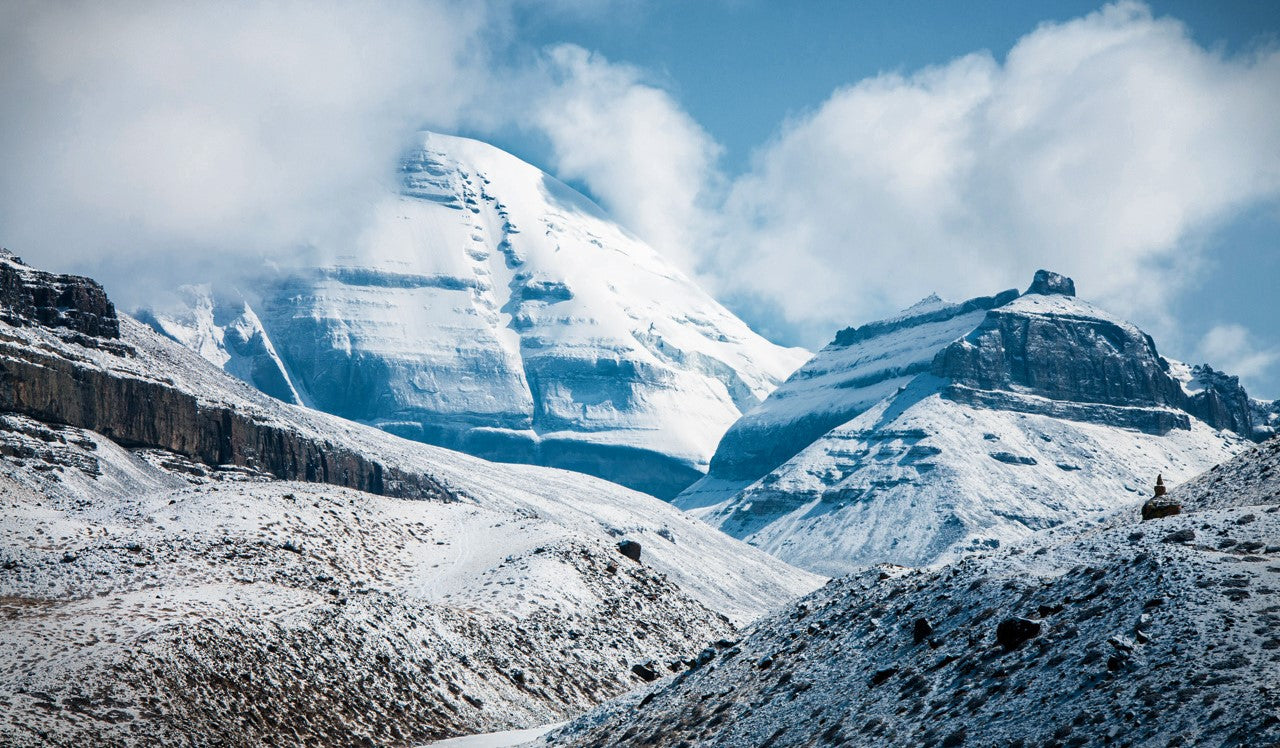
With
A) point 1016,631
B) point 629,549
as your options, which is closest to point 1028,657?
point 1016,631

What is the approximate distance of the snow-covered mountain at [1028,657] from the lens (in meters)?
25.7

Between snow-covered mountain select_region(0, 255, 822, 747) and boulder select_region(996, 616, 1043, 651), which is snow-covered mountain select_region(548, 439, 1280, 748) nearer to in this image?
boulder select_region(996, 616, 1043, 651)

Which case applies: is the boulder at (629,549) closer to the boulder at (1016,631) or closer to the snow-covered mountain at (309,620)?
the snow-covered mountain at (309,620)

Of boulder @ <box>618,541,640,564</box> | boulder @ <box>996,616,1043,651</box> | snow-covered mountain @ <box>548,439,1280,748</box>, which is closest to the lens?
snow-covered mountain @ <box>548,439,1280,748</box>

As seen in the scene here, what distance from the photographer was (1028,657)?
29.6 meters

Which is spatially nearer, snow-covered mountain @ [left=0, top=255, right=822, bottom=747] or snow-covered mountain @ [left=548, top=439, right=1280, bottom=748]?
snow-covered mountain @ [left=548, top=439, right=1280, bottom=748]

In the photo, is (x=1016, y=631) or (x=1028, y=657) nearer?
(x=1028, y=657)

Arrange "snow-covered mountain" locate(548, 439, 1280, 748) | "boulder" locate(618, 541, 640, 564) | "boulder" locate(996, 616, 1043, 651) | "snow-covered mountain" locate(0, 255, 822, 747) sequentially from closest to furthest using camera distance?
"snow-covered mountain" locate(548, 439, 1280, 748)
"boulder" locate(996, 616, 1043, 651)
"snow-covered mountain" locate(0, 255, 822, 747)
"boulder" locate(618, 541, 640, 564)

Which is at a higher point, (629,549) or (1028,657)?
(629,549)

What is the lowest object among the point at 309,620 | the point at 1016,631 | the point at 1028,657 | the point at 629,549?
the point at 309,620

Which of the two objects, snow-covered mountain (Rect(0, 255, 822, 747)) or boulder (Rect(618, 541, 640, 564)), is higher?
boulder (Rect(618, 541, 640, 564))

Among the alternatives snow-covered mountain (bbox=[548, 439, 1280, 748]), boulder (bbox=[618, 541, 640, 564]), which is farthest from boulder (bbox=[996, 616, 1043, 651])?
boulder (bbox=[618, 541, 640, 564])

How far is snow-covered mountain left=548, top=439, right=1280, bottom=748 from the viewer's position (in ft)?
84.3

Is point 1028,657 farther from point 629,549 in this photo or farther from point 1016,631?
point 629,549
